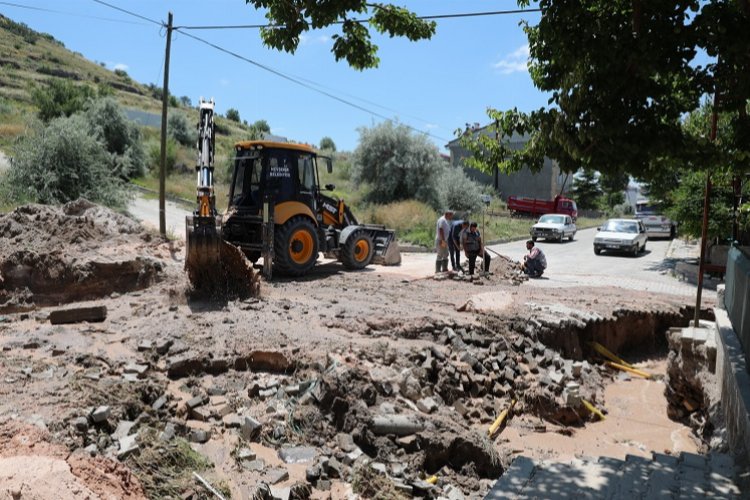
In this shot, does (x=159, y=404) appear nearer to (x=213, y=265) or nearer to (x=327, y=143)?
(x=213, y=265)

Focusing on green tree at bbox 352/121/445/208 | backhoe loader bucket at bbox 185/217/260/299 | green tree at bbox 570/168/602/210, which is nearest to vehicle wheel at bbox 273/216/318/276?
backhoe loader bucket at bbox 185/217/260/299

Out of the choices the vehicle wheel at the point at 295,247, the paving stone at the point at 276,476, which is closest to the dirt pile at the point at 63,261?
the vehicle wheel at the point at 295,247

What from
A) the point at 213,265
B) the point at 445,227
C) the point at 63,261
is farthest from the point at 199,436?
the point at 445,227

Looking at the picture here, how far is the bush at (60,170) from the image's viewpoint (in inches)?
719

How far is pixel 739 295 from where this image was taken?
630cm

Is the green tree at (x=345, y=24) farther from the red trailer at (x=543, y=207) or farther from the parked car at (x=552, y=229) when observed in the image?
the red trailer at (x=543, y=207)

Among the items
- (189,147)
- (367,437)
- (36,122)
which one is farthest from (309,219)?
(189,147)

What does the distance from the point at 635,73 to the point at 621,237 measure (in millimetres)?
18371

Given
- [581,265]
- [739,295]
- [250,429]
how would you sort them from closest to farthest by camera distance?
[250,429], [739,295], [581,265]

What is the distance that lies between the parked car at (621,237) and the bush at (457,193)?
36.6ft

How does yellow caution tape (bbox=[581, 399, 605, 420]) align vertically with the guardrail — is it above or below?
below

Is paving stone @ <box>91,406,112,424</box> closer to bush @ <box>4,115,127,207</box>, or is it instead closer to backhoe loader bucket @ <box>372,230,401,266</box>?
backhoe loader bucket @ <box>372,230,401,266</box>

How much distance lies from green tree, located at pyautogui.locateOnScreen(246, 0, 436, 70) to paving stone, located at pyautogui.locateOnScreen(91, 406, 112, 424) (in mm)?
3527

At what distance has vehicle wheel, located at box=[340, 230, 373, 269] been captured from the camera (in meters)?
14.1
